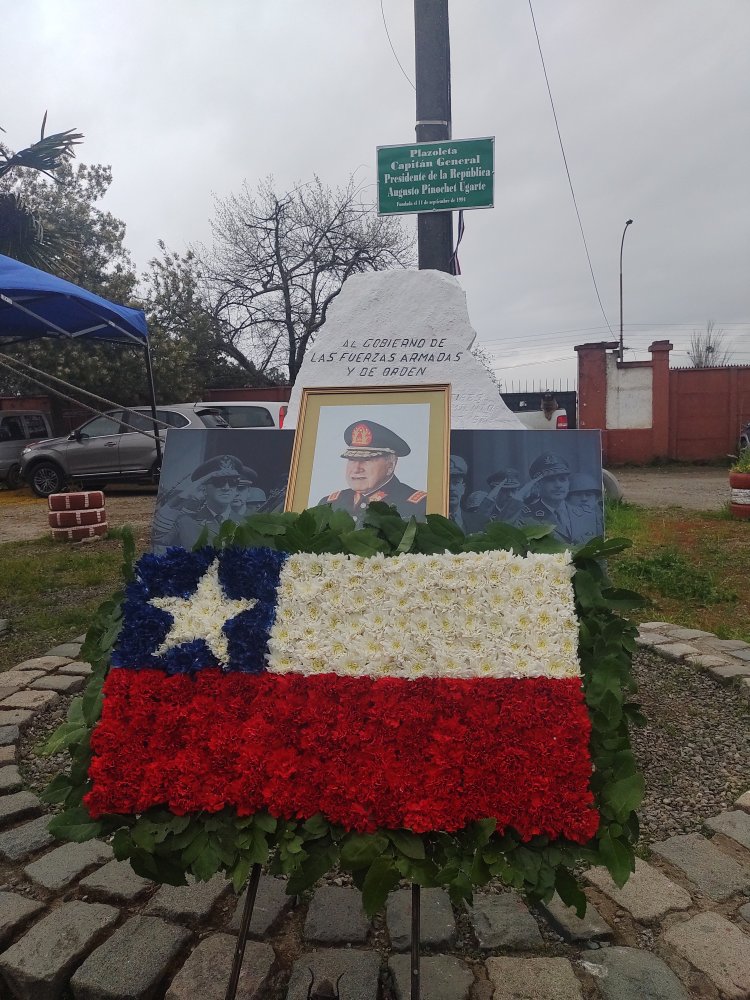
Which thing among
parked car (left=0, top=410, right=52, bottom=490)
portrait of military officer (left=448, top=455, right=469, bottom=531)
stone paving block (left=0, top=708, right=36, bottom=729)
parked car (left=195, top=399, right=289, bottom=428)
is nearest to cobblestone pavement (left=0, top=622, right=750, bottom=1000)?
stone paving block (left=0, top=708, right=36, bottom=729)

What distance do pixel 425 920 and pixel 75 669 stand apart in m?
2.61

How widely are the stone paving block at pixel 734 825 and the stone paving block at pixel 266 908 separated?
1.42 m

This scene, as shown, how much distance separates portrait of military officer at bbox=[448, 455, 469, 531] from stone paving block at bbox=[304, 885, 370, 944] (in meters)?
1.28

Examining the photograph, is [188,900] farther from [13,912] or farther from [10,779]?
[10,779]

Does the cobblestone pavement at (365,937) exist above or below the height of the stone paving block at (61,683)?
below

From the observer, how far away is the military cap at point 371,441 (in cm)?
281

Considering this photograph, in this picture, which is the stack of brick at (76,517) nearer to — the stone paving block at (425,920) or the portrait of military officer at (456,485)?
the portrait of military officer at (456,485)

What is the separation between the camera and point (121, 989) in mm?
1738

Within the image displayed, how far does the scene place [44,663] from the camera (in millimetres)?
4004

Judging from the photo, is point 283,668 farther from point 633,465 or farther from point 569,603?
point 633,465

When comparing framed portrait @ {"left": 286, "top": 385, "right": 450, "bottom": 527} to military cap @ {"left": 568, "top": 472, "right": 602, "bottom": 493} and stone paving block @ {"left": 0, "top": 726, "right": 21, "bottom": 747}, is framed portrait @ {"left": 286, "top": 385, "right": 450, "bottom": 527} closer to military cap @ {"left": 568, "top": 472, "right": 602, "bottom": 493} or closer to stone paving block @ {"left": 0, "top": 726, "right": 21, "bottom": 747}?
military cap @ {"left": 568, "top": 472, "right": 602, "bottom": 493}

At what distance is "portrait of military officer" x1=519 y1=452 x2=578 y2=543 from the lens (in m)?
2.47

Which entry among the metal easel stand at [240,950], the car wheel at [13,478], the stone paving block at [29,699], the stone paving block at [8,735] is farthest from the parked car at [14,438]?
the metal easel stand at [240,950]

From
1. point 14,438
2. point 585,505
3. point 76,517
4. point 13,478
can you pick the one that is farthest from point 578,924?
point 13,478
